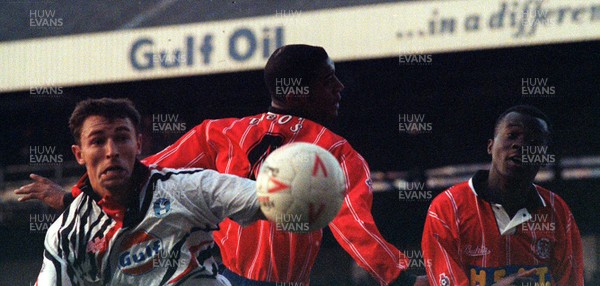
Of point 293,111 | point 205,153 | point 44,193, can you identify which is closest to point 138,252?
point 44,193

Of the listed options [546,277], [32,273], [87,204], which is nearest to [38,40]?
[32,273]

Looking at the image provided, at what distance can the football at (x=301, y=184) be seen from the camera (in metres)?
3.79

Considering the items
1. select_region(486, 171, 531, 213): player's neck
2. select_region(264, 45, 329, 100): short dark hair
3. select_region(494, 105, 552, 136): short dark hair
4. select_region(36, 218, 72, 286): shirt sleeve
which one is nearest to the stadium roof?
select_region(264, 45, 329, 100): short dark hair

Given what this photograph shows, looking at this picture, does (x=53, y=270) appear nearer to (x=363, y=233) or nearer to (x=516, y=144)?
(x=363, y=233)

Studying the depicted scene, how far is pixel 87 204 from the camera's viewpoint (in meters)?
4.48

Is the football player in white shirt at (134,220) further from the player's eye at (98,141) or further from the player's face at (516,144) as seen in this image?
the player's face at (516,144)

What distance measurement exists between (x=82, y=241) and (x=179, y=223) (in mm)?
480

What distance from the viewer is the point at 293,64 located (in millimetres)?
5598

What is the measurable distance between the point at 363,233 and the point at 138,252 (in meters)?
1.26

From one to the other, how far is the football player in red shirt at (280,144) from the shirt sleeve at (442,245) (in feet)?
0.51

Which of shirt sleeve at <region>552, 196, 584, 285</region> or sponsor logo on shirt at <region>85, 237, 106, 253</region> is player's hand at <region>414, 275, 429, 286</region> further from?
sponsor logo on shirt at <region>85, 237, 106, 253</region>

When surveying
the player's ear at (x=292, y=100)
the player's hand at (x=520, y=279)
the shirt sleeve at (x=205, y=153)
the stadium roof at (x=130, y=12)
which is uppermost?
the stadium roof at (x=130, y=12)

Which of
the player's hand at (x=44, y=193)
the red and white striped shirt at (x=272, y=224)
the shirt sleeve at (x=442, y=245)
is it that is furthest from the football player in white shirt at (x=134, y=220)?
the shirt sleeve at (x=442, y=245)

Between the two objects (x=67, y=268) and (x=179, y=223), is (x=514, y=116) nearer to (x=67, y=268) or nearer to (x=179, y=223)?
(x=179, y=223)
